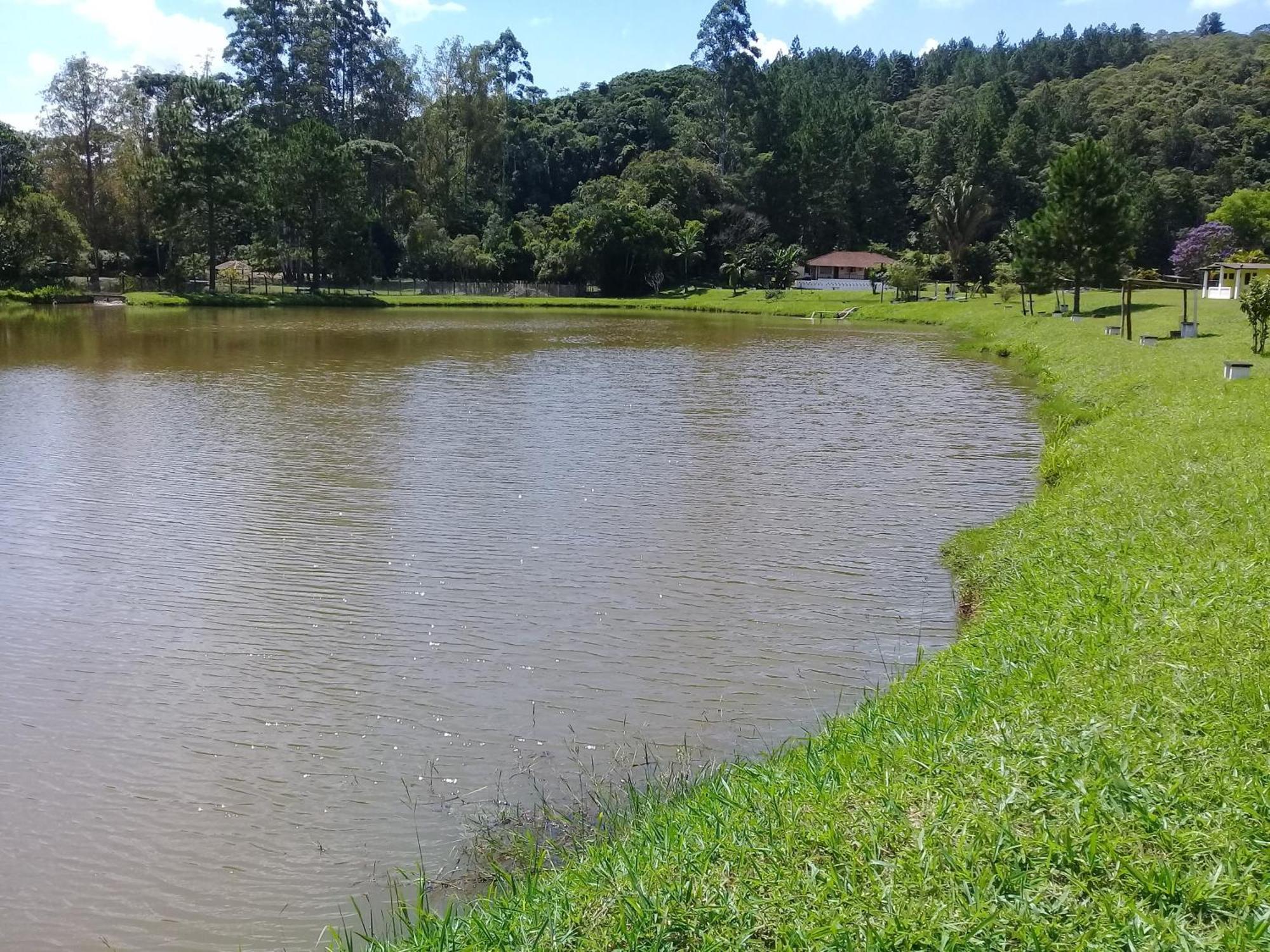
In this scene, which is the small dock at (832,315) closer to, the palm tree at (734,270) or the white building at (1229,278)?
the palm tree at (734,270)

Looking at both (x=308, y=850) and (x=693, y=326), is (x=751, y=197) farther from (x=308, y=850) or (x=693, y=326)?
(x=308, y=850)

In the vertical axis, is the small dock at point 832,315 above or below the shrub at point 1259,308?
above

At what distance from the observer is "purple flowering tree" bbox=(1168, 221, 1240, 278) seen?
216 ft

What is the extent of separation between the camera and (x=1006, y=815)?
15.2ft

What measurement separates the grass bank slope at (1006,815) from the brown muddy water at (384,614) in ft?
4.45

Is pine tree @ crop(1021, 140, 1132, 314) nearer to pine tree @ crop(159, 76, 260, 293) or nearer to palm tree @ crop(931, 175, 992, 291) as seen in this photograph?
palm tree @ crop(931, 175, 992, 291)

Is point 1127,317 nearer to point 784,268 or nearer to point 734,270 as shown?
point 784,268

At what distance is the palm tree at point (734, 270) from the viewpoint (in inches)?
3327

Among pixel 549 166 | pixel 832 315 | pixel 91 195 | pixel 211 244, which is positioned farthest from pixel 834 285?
pixel 91 195

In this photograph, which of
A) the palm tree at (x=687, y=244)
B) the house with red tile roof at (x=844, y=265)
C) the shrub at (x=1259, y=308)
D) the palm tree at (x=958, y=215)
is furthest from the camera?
the house with red tile roof at (x=844, y=265)

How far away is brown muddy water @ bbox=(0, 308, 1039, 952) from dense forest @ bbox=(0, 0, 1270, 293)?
173 ft

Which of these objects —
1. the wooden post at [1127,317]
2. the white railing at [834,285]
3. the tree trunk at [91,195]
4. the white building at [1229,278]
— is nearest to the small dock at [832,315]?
the white railing at [834,285]

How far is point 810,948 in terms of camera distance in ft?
13.1

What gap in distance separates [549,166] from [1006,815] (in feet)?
342
